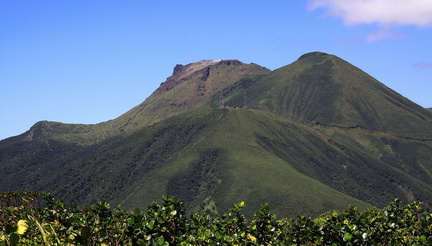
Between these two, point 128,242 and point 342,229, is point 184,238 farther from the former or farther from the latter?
point 342,229

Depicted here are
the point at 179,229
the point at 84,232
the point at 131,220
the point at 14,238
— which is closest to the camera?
the point at 14,238

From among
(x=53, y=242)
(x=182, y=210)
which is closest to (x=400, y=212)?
(x=182, y=210)

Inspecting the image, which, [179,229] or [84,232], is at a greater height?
[84,232]

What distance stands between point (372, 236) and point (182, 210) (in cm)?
802

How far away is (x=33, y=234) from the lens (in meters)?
18.6

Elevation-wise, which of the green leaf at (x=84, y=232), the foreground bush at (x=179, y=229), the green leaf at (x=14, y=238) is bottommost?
the foreground bush at (x=179, y=229)

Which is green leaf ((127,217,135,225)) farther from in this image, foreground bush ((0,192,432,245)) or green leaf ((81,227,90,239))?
green leaf ((81,227,90,239))

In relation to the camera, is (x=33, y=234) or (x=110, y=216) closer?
(x=33, y=234)

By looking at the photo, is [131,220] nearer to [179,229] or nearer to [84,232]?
[179,229]

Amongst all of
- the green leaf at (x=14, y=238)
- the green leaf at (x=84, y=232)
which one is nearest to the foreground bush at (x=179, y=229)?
the green leaf at (x=84, y=232)

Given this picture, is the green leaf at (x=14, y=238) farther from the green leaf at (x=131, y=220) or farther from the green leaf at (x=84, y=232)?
the green leaf at (x=131, y=220)

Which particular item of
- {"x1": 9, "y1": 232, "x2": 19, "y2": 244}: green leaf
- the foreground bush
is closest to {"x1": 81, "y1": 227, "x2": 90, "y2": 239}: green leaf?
the foreground bush

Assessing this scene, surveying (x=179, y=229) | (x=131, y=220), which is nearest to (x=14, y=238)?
(x=131, y=220)

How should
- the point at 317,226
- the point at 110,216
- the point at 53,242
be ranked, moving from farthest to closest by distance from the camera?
1. the point at 110,216
2. the point at 317,226
3. the point at 53,242
